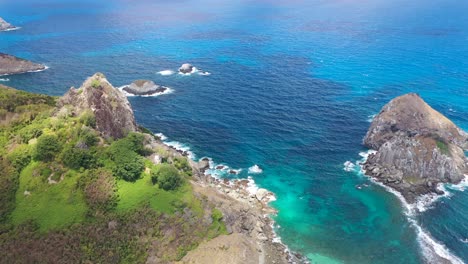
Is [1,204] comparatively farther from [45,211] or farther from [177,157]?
[177,157]

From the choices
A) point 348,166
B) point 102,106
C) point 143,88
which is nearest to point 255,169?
point 348,166

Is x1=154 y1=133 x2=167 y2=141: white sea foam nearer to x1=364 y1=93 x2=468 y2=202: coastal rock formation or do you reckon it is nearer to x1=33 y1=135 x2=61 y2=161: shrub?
x1=33 y1=135 x2=61 y2=161: shrub

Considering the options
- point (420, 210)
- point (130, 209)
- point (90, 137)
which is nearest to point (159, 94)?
point (90, 137)

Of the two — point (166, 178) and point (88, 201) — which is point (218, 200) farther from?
point (88, 201)

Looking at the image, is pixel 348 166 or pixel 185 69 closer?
pixel 348 166

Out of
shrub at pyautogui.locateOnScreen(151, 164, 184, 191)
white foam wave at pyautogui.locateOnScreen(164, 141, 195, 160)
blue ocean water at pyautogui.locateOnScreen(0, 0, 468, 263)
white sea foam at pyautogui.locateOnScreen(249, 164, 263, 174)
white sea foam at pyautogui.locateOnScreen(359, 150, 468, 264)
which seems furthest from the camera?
white foam wave at pyautogui.locateOnScreen(164, 141, 195, 160)

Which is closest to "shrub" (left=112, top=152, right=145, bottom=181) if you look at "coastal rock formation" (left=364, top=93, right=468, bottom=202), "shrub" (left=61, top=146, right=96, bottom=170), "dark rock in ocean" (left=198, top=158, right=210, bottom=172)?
"shrub" (left=61, top=146, right=96, bottom=170)
